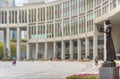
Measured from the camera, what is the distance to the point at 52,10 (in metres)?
116

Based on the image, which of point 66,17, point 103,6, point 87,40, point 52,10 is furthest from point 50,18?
point 103,6

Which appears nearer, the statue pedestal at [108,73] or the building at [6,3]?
the statue pedestal at [108,73]

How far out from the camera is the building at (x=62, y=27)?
83250 mm

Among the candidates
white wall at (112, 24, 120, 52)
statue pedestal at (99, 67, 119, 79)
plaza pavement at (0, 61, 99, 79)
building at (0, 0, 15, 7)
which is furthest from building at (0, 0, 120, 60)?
statue pedestal at (99, 67, 119, 79)

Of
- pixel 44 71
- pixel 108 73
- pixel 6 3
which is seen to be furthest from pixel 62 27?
pixel 108 73

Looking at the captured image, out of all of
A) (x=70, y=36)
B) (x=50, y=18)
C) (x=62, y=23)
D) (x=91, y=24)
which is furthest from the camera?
(x=50, y=18)

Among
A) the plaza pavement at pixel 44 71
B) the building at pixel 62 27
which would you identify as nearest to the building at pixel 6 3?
the building at pixel 62 27

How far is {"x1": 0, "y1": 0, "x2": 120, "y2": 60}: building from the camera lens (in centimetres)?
8325

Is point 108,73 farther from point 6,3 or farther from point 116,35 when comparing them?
point 6,3

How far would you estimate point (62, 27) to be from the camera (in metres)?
109

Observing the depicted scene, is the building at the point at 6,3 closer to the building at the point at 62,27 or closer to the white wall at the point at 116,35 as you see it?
the building at the point at 62,27

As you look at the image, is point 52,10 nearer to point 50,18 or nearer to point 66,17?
point 50,18

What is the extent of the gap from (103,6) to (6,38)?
6088cm

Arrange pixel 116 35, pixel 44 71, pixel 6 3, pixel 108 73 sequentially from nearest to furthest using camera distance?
pixel 108 73 < pixel 44 71 < pixel 116 35 < pixel 6 3
